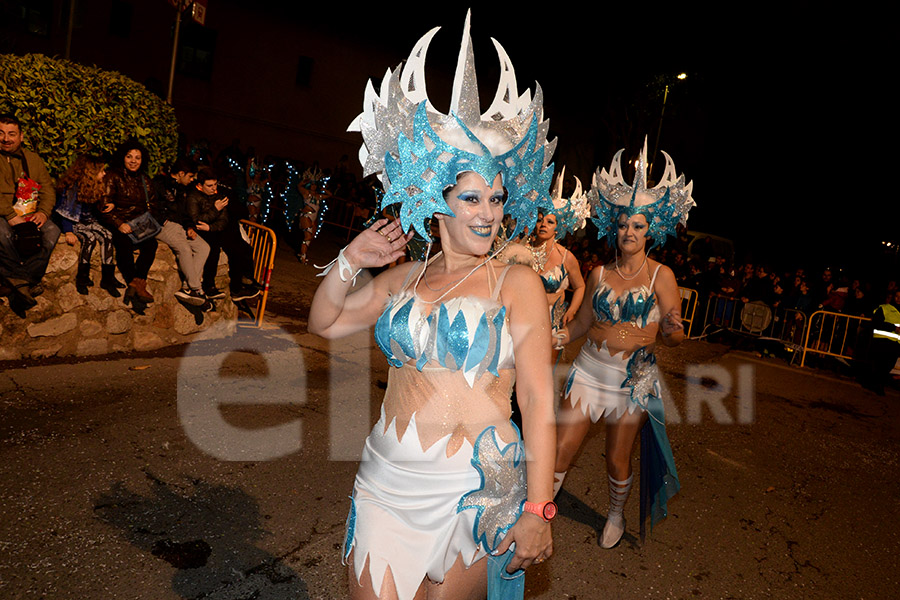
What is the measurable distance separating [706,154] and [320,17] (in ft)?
73.3

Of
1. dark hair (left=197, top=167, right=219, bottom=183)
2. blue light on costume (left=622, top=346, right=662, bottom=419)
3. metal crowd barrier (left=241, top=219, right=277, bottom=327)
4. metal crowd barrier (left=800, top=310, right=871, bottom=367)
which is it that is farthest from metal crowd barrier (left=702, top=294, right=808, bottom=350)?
dark hair (left=197, top=167, right=219, bottom=183)

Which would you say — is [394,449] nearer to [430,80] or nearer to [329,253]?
[329,253]

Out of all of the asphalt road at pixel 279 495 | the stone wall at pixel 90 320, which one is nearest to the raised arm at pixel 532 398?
the asphalt road at pixel 279 495

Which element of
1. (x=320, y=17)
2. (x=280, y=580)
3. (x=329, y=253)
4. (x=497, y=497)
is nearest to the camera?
(x=497, y=497)

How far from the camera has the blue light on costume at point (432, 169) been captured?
235cm

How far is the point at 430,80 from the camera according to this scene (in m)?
28.5

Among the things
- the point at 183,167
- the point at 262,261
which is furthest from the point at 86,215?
the point at 262,261

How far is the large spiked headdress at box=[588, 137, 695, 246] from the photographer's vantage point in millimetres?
4906

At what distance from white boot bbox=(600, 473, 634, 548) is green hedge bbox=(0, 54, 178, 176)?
635cm

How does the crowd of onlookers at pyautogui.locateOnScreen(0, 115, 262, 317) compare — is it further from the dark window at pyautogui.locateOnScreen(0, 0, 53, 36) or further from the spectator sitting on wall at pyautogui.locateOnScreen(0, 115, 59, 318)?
the dark window at pyautogui.locateOnScreen(0, 0, 53, 36)

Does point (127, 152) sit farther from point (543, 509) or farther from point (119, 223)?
point (543, 509)

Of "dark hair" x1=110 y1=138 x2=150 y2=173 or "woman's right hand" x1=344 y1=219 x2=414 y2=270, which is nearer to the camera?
"woman's right hand" x1=344 y1=219 x2=414 y2=270

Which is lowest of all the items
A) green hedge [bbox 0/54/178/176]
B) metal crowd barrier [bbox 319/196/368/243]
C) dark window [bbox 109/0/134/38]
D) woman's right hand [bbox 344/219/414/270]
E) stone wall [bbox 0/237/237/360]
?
stone wall [bbox 0/237/237/360]

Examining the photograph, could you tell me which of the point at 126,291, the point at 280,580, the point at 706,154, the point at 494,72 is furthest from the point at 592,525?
the point at 706,154
